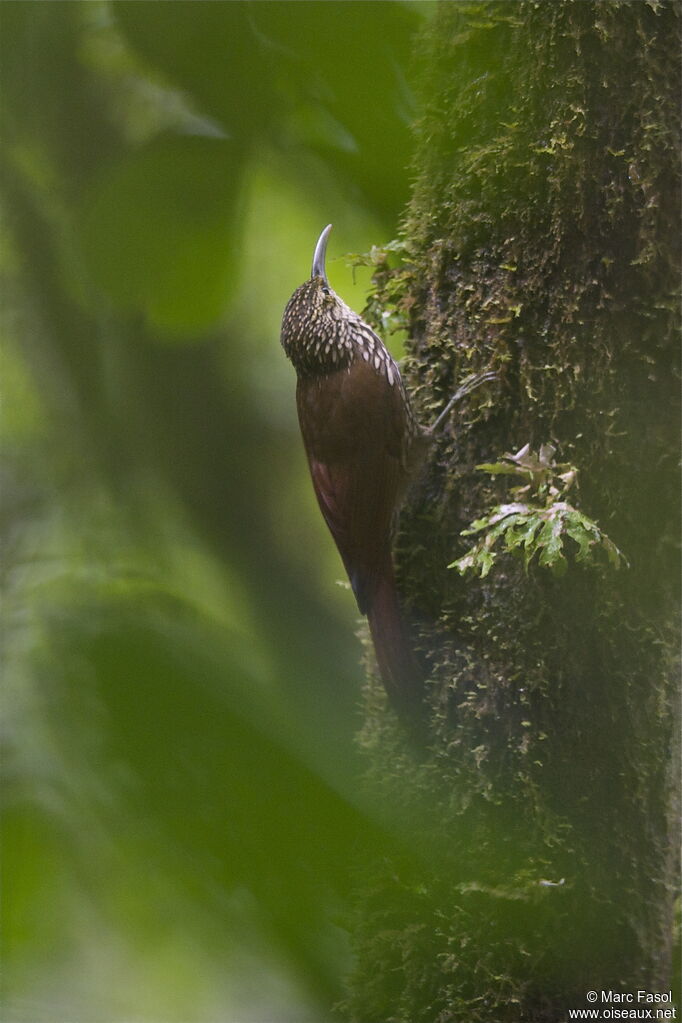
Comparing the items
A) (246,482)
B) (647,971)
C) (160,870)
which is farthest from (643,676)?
(160,870)

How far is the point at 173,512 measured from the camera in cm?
95

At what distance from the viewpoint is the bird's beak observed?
1.56 m

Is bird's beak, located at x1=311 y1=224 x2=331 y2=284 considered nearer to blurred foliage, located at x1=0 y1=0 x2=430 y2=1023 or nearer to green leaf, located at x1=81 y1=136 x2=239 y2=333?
blurred foliage, located at x1=0 y1=0 x2=430 y2=1023

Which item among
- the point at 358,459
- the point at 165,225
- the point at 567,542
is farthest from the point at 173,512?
the point at 358,459

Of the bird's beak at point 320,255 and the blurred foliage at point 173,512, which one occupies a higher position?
the bird's beak at point 320,255

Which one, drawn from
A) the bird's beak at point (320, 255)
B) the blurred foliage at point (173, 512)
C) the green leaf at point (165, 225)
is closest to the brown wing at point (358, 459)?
the blurred foliage at point (173, 512)

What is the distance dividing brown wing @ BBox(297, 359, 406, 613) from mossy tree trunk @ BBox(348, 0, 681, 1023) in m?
0.18

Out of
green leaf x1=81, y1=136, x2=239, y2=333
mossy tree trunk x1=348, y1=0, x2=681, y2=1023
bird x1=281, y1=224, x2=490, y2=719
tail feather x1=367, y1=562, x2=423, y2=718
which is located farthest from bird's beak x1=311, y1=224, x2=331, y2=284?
tail feather x1=367, y1=562, x2=423, y2=718

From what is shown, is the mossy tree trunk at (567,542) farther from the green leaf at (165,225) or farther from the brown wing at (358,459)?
the green leaf at (165,225)

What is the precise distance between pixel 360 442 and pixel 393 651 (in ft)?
1.52

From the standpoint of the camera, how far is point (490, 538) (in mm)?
1404

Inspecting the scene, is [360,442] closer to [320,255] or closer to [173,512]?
[320,255]

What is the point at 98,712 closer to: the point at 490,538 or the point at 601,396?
the point at 490,538

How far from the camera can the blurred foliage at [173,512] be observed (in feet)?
1.82
